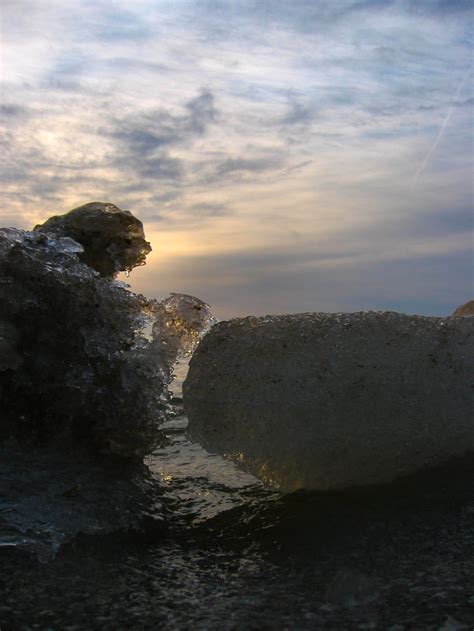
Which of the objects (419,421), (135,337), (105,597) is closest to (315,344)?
(419,421)

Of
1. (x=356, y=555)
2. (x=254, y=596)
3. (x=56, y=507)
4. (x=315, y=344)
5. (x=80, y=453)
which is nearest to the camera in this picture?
(x=254, y=596)

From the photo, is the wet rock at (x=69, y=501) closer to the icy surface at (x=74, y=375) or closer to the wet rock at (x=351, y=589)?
the icy surface at (x=74, y=375)

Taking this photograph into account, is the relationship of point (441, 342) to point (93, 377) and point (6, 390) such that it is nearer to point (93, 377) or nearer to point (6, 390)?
point (93, 377)

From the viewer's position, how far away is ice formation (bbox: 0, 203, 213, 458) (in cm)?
Result: 382

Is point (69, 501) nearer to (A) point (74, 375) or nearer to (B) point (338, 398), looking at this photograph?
(A) point (74, 375)

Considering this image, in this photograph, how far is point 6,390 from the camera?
3.84 metres

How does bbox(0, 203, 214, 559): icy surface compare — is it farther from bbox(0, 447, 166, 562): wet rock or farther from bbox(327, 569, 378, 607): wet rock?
bbox(327, 569, 378, 607): wet rock

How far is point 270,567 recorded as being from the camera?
2.62 meters

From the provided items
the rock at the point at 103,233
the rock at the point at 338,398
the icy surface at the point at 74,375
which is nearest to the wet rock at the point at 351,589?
the rock at the point at 338,398

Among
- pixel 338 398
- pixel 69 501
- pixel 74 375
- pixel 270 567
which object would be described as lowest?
pixel 270 567

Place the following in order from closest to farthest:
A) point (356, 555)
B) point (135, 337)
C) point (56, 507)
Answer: point (356, 555), point (56, 507), point (135, 337)

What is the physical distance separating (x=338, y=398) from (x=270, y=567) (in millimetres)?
954

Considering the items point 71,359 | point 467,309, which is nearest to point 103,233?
point 71,359

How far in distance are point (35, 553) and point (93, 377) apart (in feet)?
4.35
